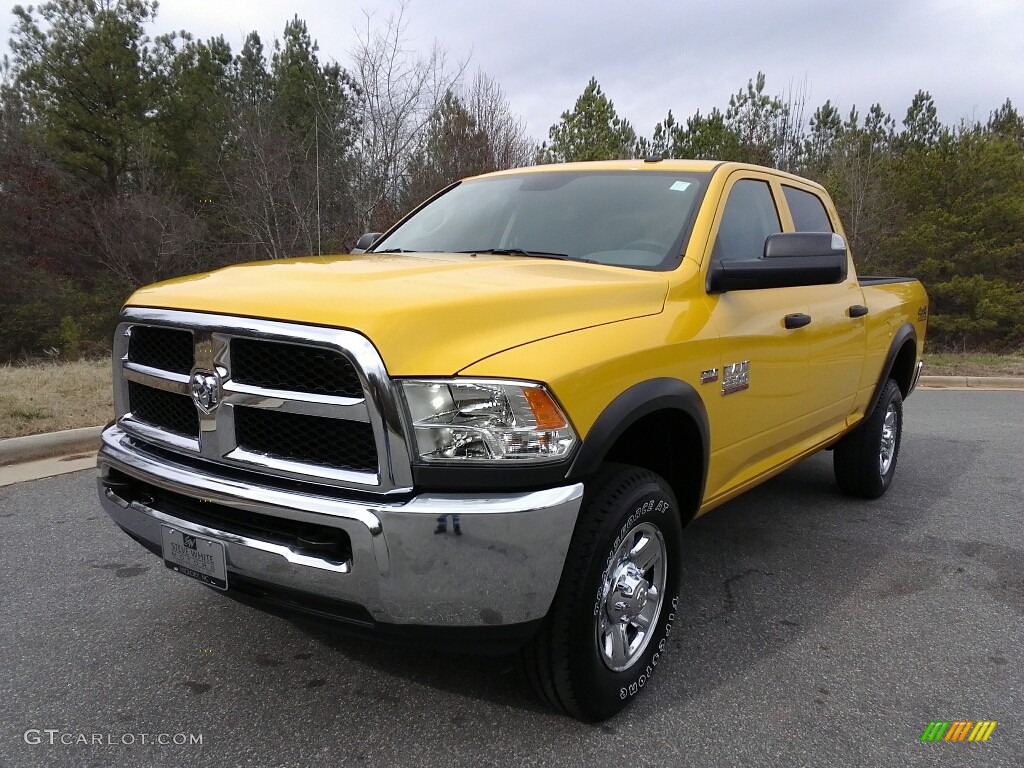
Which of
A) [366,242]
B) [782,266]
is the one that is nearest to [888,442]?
[782,266]

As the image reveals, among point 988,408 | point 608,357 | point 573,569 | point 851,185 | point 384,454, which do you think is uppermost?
A: point 851,185

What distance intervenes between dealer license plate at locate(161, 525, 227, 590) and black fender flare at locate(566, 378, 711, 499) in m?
1.03

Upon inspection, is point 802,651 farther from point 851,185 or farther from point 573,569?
point 851,185

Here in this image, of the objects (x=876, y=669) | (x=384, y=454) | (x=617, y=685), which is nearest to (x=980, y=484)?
(x=876, y=669)

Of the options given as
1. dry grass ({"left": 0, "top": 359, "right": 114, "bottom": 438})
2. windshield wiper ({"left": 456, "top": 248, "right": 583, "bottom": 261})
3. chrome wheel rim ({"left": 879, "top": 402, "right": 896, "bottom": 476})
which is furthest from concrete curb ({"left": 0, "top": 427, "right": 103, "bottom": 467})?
chrome wheel rim ({"left": 879, "top": 402, "right": 896, "bottom": 476})

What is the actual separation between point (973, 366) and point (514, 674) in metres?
12.6

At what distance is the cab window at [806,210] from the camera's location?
4039 mm

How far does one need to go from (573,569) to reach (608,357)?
2.04 feet

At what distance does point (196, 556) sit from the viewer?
7.42ft

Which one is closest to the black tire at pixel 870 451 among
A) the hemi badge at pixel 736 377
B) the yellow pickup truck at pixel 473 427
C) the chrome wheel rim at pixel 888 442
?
the chrome wheel rim at pixel 888 442

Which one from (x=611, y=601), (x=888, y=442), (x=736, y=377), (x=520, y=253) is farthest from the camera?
(x=888, y=442)

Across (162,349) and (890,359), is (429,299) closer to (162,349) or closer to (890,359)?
(162,349)

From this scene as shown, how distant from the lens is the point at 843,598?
3439 millimetres

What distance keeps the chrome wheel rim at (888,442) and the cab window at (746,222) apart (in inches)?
73.4
